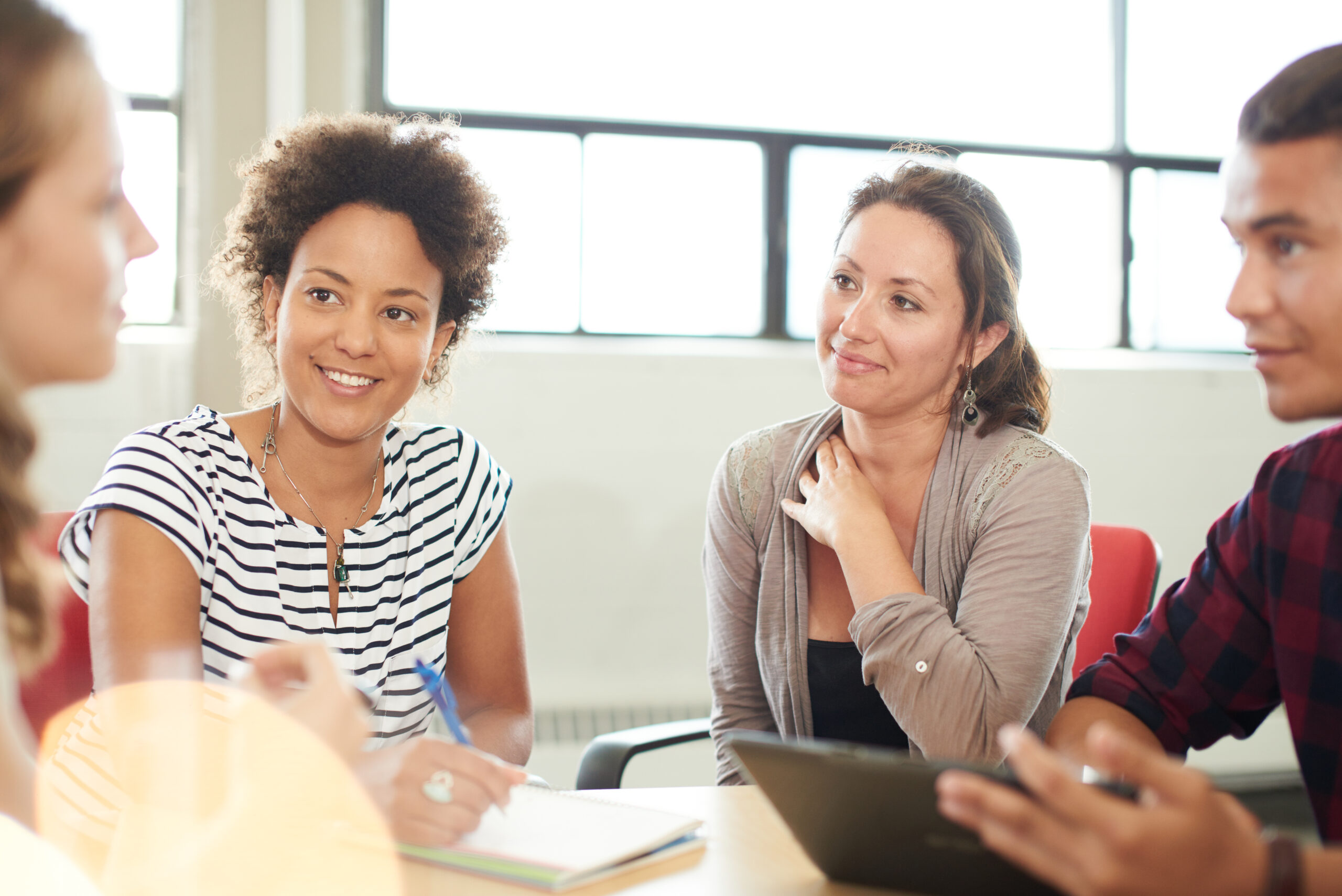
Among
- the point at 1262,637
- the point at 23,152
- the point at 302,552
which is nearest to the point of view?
the point at 23,152

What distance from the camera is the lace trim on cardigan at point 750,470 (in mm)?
1653

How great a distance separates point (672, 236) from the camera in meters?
2.97

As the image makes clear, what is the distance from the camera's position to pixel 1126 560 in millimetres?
1611

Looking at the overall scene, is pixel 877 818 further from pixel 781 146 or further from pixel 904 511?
pixel 781 146

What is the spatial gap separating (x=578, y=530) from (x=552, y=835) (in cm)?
187

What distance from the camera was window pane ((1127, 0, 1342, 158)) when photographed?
10.8 ft

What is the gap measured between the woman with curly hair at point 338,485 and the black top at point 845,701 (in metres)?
0.44

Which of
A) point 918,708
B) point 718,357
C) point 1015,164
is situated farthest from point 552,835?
point 1015,164

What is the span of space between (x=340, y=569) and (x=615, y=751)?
47 cm

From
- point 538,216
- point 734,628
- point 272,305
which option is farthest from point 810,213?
point 272,305

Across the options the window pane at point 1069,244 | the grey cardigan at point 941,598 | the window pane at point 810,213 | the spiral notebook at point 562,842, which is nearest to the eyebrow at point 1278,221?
the grey cardigan at point 941,598

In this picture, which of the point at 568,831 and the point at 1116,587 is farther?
the point at 1116,587

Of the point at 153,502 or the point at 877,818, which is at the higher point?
the point at 153,502

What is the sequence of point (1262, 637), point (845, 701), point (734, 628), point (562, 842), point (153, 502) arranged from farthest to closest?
point (734, 628), point (845, 701), point (153, 502), point (1262, 637), point (562, 842)
